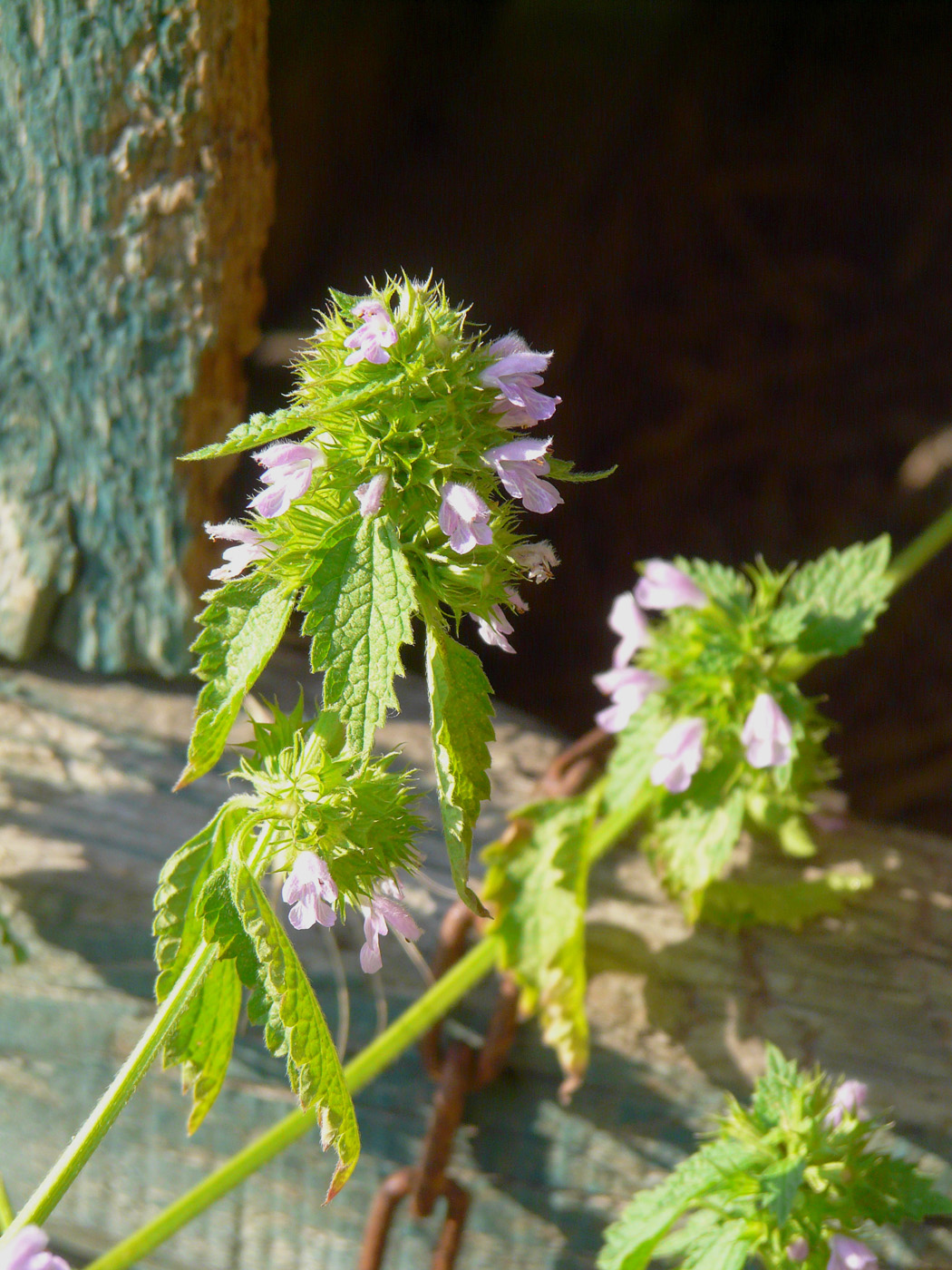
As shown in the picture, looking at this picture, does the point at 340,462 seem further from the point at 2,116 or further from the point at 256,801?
the point at 2,116

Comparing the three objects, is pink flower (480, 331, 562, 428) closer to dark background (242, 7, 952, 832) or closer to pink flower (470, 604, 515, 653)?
pink flower (470, 604, 515, 653)

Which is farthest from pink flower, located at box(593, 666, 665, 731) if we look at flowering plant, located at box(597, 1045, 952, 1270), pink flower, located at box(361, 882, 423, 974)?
pink flower, located at box(361, 882, 423, 974)

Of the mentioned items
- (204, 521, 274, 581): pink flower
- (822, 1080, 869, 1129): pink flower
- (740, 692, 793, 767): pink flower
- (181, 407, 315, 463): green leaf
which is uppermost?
(740, 692, 793, 767): pink flower

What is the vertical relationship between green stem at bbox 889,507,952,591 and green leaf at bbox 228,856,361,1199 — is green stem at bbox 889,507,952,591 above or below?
above

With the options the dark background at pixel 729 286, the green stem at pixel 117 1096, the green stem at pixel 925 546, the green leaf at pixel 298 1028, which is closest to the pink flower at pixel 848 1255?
the green leaf at pixel 298 1028

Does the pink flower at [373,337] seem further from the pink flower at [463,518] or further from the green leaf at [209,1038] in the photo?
the green leaf at [209,1038]

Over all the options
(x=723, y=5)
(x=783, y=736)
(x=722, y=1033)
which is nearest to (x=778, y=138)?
(x=723, y=5)
